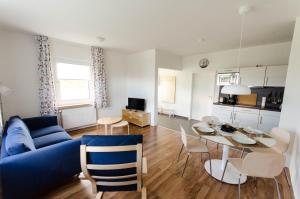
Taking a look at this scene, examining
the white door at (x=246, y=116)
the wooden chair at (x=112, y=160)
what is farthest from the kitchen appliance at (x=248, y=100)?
the wooden chair at (x=112, y=160)

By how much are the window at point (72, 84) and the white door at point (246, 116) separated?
452cm

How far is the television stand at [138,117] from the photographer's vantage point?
4.58m

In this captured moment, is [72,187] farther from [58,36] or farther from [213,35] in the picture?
[213,35]

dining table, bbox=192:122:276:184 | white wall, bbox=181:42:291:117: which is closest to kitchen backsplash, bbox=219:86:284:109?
white wall, bbox=181:42:291:117

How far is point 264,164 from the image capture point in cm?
152

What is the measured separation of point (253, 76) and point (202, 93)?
1801 mm

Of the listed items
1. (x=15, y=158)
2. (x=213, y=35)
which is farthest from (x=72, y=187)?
(x=213, y=35)

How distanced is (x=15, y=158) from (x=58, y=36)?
3.00 metres

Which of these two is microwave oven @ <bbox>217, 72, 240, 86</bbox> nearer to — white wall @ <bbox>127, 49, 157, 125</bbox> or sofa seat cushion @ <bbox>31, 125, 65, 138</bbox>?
white wall @ <bbox>127, 49, 157, 125</bbox>

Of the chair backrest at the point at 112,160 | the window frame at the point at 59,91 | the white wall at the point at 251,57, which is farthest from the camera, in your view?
the window frame at the point at 59,91

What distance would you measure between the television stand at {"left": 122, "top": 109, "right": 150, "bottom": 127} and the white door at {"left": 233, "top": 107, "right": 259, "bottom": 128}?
264cm

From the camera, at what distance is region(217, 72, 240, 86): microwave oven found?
4.06 m

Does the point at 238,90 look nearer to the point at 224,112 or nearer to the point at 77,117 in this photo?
the point at 224,112

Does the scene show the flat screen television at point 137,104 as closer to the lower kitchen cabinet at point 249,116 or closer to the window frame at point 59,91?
the window frame at point 59,91
